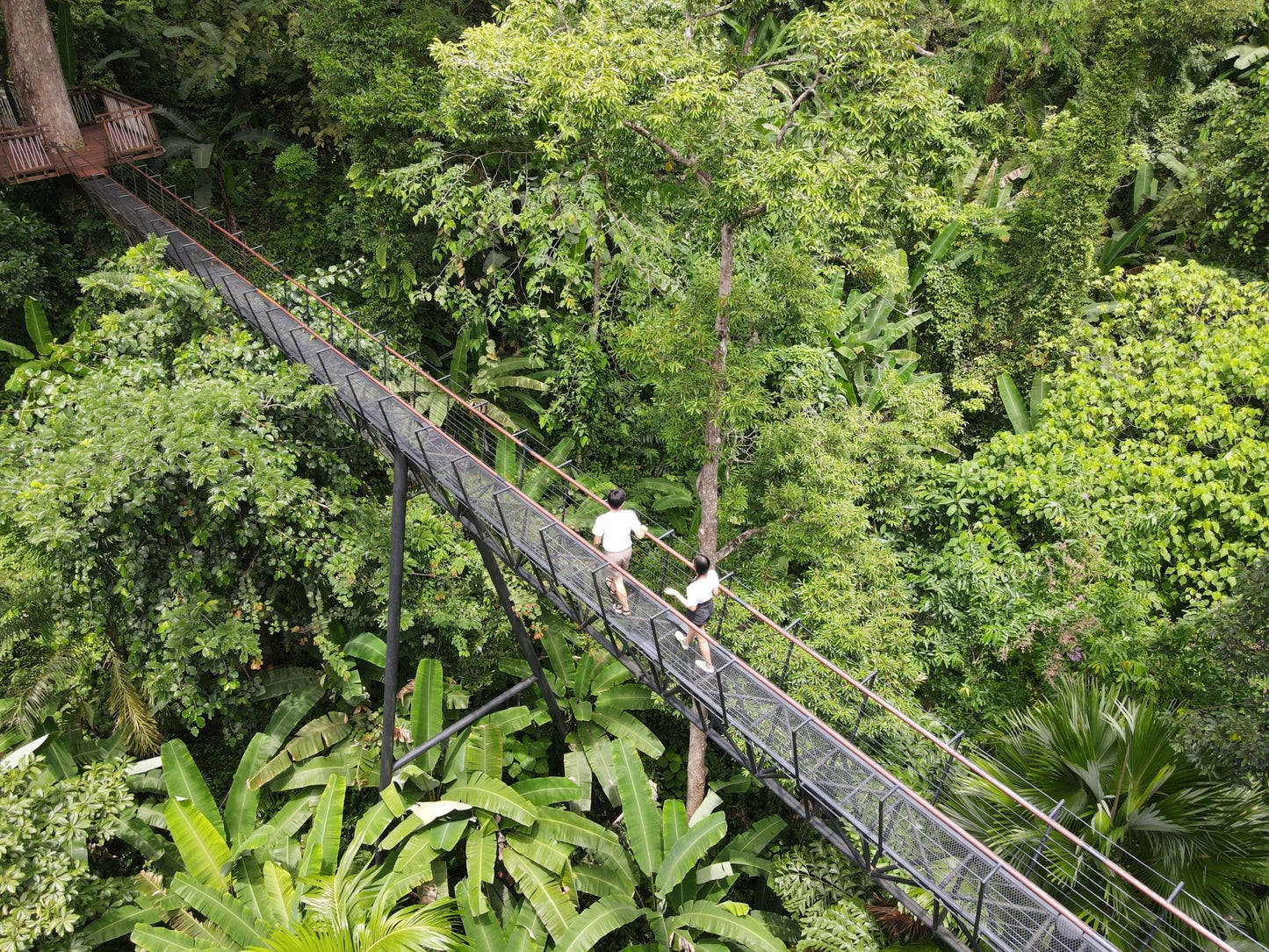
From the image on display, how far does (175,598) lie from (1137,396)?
1297cm

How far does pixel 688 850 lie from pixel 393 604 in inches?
159

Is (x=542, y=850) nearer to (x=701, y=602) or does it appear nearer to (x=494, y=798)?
(x=494, y=798)

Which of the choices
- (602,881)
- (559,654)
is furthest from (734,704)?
(559,654)

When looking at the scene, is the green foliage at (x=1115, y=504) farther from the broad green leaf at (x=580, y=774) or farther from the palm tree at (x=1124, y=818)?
the broad green leaf at (x=580, y=774)

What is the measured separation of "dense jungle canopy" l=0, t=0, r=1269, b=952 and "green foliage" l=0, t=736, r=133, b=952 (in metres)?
0.04

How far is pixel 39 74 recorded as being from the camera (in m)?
12.6

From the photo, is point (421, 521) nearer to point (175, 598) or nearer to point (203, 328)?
point (175, 598)

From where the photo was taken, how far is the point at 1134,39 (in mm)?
13758

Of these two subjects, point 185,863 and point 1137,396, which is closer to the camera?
point 185,863

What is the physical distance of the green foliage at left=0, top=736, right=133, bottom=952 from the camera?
24.0 feet

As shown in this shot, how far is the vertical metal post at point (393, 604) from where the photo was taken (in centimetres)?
838

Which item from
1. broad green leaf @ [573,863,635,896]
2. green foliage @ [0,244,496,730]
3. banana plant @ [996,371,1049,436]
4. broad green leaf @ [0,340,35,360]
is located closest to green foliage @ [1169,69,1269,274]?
banana plant @ [996,371,1049,436]

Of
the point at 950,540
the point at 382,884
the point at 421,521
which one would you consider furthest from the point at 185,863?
the point at 950,540

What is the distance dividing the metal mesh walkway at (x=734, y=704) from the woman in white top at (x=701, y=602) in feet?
0.41
